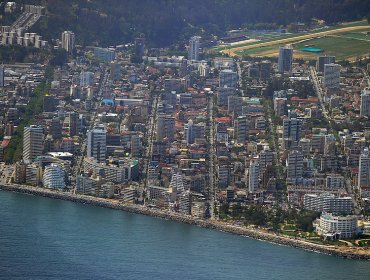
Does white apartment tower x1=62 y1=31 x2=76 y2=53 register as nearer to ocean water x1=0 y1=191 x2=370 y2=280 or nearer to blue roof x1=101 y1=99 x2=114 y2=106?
blue roof x1=101 y1=99 x2=114 y2=106

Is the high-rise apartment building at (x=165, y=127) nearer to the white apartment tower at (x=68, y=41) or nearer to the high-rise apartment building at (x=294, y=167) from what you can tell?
the high-rise apartment building at (x=294, y=167)

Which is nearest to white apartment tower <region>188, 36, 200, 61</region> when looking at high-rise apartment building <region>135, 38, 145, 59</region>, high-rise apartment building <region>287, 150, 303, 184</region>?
high-rise apartment building <region>135, 38, 145, 59</region>

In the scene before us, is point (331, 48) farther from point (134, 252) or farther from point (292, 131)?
point (134, 252)

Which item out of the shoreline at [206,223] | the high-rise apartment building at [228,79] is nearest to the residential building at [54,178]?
the shoreline at [206,223]

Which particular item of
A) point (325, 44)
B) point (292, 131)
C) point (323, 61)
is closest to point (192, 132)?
point (292, 131)

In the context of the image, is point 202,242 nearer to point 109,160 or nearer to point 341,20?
point 109,160

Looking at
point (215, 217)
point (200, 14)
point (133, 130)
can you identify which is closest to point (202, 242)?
point (215, 217)
